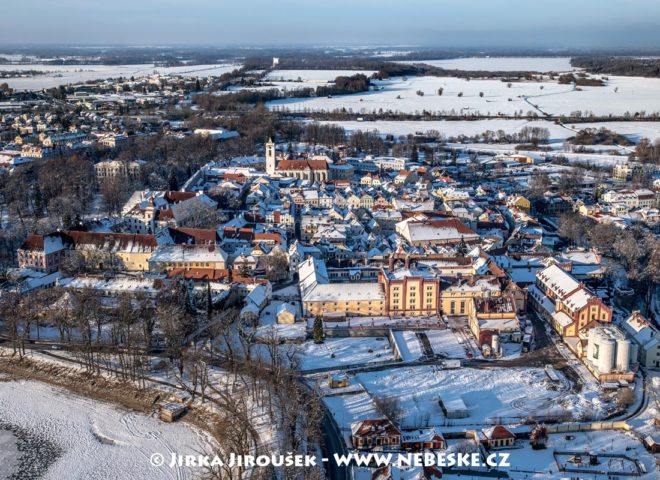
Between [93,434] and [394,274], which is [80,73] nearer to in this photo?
[394,274]

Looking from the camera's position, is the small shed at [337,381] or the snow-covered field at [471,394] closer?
the snow-covered field at [471,394]

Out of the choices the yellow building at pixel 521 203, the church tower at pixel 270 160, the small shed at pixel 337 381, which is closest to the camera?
the small shed at pixel 337 381

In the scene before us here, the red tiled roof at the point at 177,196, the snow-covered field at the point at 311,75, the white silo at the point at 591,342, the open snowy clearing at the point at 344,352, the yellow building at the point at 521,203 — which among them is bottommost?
the open snowy clearing at the point at 344,352

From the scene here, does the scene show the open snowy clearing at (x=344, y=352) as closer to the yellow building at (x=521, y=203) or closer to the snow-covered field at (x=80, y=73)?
the yellow building at (x=521, y=203)

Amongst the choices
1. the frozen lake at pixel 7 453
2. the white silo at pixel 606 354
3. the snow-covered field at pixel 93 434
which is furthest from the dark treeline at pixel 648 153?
the frozen lake at pixel 7 453

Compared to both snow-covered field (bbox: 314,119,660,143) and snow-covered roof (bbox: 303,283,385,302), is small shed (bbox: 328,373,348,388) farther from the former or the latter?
snow-covered field (bbox: 314,119,660,143)

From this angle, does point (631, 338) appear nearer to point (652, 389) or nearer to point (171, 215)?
point (652, 389)

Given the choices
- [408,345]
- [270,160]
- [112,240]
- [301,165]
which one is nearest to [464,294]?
[408,345]
